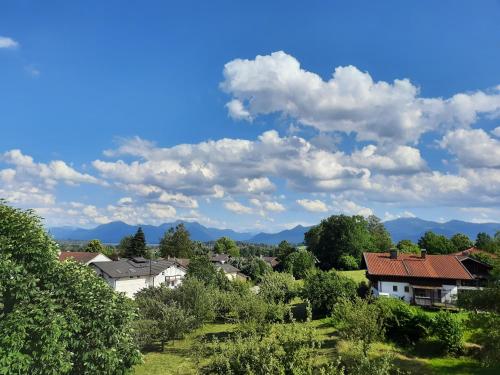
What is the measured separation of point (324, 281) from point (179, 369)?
780 inches

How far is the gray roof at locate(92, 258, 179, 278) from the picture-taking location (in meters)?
68.8

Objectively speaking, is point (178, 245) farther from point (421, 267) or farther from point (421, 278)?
point (421, 278)

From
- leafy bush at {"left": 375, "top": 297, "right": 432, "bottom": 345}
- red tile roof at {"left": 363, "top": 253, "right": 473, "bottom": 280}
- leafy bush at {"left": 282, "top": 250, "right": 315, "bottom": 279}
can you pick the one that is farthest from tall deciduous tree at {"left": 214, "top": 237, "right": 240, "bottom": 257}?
leafy bush at {"left": 375, "top": 297, "right": 432, "bottom": 345}

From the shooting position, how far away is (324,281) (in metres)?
42.2

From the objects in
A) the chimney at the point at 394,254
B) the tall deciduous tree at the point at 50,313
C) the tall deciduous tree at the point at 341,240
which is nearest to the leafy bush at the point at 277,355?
the tall deciduous tree at the point at 50,313

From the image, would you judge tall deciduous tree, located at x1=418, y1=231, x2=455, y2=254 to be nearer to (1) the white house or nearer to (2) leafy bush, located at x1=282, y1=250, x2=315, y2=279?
(2) leafy bush, located at x1=282, y1=250, x2=315, y2=279

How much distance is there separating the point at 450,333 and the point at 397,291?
2088 centimetres

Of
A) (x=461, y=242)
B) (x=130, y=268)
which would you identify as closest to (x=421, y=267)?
(x=130, y=268)

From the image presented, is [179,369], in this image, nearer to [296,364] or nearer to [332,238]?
[296,364]

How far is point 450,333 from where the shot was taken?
2812cm

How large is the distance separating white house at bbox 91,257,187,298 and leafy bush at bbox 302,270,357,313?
2908 centimetres

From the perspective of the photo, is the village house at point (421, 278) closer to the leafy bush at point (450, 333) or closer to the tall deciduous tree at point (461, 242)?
the leafy bush at point (450, 333)

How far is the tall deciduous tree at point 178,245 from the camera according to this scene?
409 feet

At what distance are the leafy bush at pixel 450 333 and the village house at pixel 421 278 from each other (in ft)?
56.8
